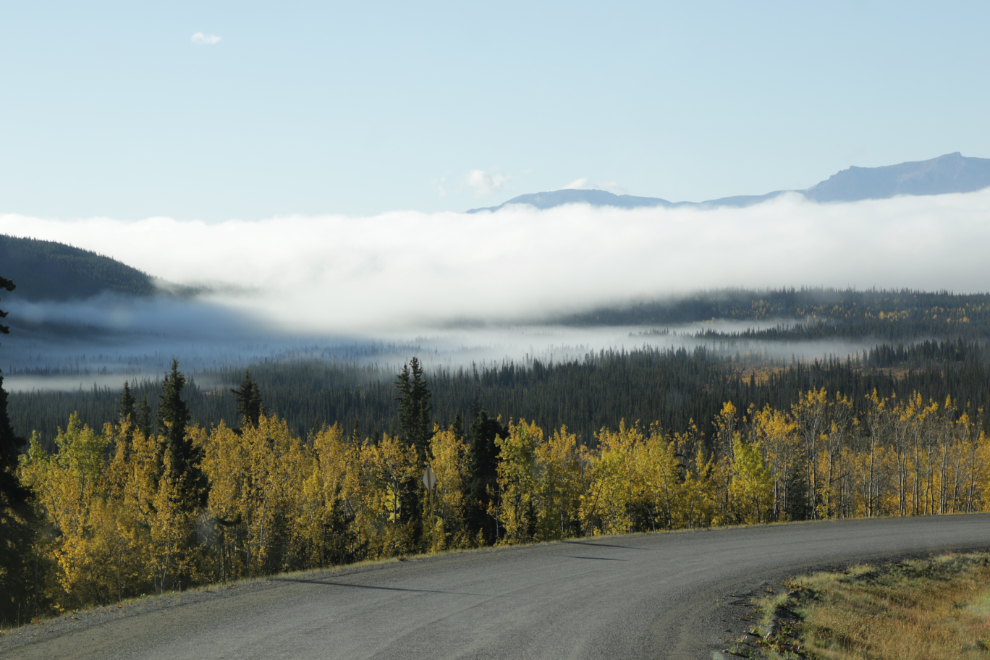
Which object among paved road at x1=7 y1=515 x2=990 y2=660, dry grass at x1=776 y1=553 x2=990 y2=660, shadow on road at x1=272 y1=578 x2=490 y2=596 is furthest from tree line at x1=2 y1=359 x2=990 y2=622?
dry grass at x1=776 y1=553 x2=990 y2=660

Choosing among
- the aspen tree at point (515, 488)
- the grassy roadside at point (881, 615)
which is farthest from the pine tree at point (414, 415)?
the grassy roadside at point (881, 615)

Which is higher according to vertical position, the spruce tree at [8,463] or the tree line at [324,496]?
the spruce tree at [8,463]

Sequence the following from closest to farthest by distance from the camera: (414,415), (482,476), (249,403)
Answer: (482,476) → (414,415) → (249,403)

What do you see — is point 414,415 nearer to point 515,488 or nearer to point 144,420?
point 515,488

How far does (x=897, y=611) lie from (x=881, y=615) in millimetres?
1491

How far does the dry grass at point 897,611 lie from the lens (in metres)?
19.2

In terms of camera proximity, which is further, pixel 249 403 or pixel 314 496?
pixel 249 403

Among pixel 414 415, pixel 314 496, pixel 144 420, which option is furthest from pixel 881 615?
pixel 144 420

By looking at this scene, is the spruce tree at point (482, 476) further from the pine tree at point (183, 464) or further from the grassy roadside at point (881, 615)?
the grassy roadside at point (881, 615)

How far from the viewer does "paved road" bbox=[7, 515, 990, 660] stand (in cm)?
1605

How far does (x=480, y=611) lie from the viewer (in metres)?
19.2

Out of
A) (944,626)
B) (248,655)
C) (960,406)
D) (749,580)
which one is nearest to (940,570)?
(944,626)

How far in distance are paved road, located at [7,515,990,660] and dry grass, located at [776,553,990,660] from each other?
6.04 feet

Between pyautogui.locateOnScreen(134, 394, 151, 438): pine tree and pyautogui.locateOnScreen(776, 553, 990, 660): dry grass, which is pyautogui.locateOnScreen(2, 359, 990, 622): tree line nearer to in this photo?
pyautogui.locateOnScreen(134, 394, 151, 438): pine tree
